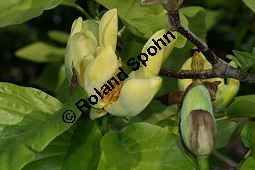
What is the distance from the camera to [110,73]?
2.64ft

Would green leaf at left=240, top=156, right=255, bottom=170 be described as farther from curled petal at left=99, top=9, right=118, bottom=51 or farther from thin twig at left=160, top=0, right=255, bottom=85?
curled petal at left=99, top=9, right=118, bottom=51

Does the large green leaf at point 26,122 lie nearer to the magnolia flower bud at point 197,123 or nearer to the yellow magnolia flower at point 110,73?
the yellow magnolia flower at point 110,73

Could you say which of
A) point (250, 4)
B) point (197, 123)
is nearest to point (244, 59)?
point (250, 4)

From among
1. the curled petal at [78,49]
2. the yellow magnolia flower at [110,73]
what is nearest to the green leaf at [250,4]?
the yellow magnolia flower at [110,73]

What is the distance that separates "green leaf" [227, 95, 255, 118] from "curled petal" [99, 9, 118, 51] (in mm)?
270

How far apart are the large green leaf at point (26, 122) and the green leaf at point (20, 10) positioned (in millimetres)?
125

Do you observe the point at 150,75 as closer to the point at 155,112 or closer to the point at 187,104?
the point at 187,104

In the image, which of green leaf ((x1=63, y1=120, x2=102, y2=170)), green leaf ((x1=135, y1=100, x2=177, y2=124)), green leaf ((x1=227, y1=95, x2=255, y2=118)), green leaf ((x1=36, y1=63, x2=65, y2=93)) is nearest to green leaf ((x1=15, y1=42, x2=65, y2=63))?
green leaf ((x1=36, y1=63, x2=65, y2=93))

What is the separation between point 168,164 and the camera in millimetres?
805

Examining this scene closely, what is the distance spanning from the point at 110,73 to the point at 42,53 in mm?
1077

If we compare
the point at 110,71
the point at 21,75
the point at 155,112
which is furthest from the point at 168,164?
the point at 21,75

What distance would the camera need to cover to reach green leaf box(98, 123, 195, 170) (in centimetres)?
80

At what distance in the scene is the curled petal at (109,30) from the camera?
0.84m

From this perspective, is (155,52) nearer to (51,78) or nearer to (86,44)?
(86,44)
